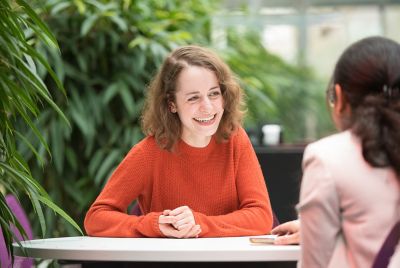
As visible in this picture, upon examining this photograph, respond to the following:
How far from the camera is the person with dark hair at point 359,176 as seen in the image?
1.81m

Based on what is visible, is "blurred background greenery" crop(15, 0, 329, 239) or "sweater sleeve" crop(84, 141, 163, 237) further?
"blurred background greenery" crop(15, 0, 329, 239)

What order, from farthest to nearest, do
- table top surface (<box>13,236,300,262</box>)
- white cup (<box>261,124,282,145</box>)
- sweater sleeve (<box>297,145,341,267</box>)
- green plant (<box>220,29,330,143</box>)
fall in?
green plant (<box>220,29,330,143</box>) → white cup (<box>261,124,282,145</box>) → table top surface (<box>13,236,300,262</box>) → sweater sleeve (<box>297,145,341,267</box>)

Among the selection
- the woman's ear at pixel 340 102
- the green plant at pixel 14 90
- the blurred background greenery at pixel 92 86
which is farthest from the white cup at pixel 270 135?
the woman's ear at pixel 340 102

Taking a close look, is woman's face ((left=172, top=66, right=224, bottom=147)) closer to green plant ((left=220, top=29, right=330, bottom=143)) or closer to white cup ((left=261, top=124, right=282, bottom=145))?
white cup ((left=261, top=124, right=282, bottom=145))

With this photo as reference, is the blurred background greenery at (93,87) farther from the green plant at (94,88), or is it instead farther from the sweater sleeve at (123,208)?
the sweater sleeve at (123,208)

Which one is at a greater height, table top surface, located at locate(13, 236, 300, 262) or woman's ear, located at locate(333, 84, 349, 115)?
woman's ear, located at locate(333, 84, 349, 115)

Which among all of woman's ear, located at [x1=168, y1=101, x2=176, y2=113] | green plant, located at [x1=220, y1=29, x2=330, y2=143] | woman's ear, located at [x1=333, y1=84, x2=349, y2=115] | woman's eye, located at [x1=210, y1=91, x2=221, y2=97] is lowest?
green plant, located at [x1=220, y1=29, x2=330, y2=143]

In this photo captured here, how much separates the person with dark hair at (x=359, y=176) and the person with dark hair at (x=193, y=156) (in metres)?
0.83

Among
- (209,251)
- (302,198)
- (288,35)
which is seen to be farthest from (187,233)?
(288,35)

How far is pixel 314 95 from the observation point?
8.47 meters

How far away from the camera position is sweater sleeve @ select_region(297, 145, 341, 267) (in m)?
1.80

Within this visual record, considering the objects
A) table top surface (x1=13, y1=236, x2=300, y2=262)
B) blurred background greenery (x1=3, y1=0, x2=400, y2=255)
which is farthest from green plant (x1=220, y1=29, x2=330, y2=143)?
table top surface (x1=13, y1=236, x2=300, y2=262)

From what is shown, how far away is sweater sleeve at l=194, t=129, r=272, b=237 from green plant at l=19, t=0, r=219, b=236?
156 cm

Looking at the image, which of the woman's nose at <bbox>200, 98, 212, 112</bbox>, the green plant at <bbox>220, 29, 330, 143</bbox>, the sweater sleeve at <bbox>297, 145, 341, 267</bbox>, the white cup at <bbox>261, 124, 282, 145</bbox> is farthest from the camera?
the green plant at <bbox>220, 29, 330, 143</bbox>
